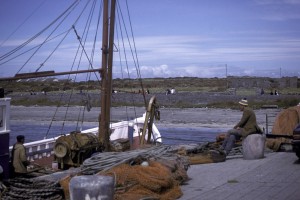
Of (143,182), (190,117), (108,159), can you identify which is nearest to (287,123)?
(108,159)

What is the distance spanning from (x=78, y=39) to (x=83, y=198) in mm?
7770

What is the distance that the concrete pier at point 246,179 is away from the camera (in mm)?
10344

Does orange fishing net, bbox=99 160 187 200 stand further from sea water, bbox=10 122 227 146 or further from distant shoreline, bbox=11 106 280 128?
distant shoreline, bbox=11 106 280 128

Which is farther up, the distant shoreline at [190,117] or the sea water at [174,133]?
the distant shoreline at [190,117]

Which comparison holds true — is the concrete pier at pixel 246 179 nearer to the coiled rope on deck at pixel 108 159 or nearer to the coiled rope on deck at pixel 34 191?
the coiled rope on deck at pixel 108 159

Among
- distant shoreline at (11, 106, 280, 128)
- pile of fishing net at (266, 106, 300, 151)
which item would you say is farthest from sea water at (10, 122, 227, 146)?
pile of fishing net at (266, 106, 300, 151)

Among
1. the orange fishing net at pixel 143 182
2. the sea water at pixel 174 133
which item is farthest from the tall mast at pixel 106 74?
the sea water at pixel 174 133

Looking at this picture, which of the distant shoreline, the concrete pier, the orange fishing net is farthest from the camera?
the distant shoreline

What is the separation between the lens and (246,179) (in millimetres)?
11961

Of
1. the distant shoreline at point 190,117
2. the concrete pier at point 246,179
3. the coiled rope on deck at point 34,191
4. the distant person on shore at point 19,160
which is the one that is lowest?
the distant shoreline at point 190,117

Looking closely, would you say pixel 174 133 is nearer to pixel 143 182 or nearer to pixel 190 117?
pixel 190 117

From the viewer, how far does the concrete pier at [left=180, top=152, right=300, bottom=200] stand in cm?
1034

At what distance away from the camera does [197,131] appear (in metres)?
37.4

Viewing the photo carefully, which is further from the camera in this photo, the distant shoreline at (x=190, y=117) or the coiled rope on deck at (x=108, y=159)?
the distant shoreline at (x=190, y=117)
